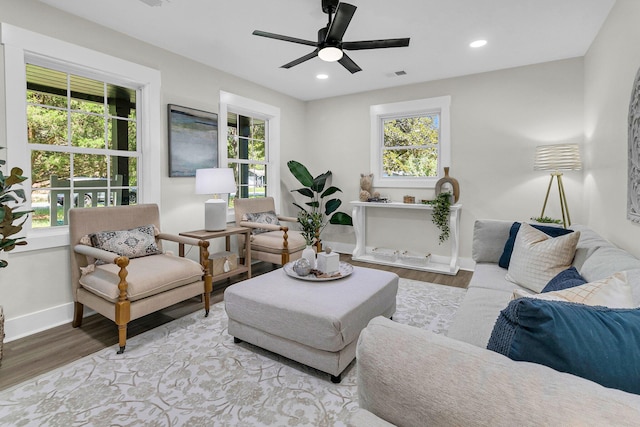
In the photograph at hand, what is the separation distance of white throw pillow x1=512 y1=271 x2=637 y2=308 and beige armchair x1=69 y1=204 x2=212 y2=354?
7.91 feet

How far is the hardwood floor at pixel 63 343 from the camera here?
2.16 meters

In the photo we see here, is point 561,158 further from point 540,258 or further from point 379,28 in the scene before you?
point 379,28

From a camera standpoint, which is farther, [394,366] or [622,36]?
[622,36]

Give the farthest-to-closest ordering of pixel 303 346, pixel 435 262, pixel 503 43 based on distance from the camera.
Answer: pixel 435 262 → pixel 503 43 → pixel 303 346

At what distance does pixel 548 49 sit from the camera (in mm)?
3596

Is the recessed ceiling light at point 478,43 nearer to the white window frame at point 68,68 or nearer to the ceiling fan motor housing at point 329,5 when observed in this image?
the ceiling fan motor housing at point 329,5

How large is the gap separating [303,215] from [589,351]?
4.73 m

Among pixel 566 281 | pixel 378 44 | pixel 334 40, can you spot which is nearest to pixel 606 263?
pixel 566 281

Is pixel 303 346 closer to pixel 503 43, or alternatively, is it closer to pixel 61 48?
pixel 61 48

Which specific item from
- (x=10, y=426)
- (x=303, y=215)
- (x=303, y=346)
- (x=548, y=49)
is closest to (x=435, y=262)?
(x=303, y=215)

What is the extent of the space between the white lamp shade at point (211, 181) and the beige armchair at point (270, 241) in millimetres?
704

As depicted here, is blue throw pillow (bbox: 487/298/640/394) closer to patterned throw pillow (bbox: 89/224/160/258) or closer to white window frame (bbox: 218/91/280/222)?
patterned throw pillow (bbox: 89/224/160/258)

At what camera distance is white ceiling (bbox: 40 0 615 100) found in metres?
2.74

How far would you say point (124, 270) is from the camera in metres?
2.32
